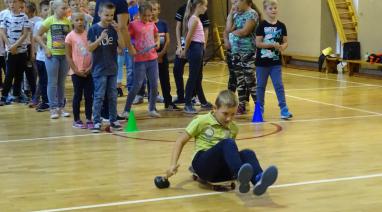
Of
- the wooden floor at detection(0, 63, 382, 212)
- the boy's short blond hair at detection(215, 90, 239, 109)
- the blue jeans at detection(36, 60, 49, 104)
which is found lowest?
the wooden floor at detection(0, 63, 382, 212)

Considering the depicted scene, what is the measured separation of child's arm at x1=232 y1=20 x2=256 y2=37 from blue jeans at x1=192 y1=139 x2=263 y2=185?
3.33 m

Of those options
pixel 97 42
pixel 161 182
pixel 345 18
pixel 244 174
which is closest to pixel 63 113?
pixel 97 42

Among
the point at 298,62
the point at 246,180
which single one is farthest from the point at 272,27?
the point at 298,62

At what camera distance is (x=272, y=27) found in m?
6.95

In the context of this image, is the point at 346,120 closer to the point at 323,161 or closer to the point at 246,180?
the point at 323,161

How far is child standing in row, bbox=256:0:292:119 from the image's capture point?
6906 mm

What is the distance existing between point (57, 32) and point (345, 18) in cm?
811

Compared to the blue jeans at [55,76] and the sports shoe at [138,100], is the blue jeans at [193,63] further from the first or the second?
the blue jeans at [55,76]

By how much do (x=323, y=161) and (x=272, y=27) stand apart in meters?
2.39

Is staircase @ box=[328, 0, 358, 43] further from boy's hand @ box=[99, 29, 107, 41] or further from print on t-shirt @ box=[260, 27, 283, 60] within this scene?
boy's hand @ box=[99, 29, 107, 41]

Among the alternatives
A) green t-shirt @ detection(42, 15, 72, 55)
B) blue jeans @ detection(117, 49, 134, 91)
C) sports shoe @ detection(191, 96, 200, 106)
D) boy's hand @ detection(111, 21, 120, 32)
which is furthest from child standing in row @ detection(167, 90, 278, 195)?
blue jeans @ detection(117, 49, 134, 91)

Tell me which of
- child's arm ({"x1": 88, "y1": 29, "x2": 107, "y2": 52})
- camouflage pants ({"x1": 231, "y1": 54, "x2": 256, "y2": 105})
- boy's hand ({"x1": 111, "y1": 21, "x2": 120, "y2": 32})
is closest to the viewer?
child's arm ({"x1": 88, "y1": 29, "x2": 107, "y2": 52})

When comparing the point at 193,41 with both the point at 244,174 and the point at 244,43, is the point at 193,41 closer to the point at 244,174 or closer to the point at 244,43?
the point at 244,43

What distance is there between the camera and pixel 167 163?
4973mm
